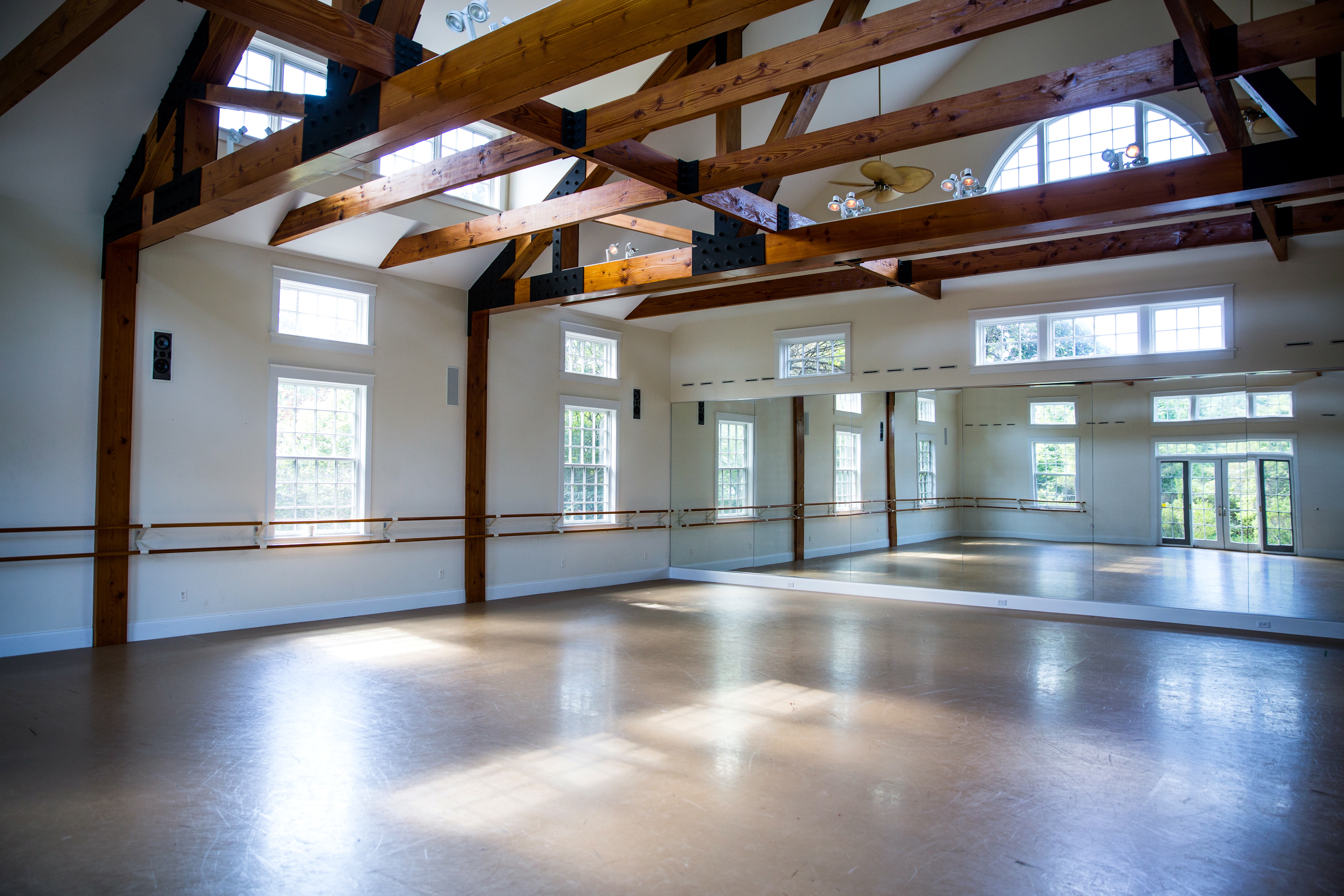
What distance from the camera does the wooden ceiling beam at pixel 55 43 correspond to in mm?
3912

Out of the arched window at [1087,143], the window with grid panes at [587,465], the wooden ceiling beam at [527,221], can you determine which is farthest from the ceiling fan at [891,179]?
the window with grid panes at [587,465]

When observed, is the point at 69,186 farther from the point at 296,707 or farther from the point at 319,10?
the point at 296,707

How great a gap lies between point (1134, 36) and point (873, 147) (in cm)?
549

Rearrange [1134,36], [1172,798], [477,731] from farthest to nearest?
[1134,36] < [477,731] < [1172,798]

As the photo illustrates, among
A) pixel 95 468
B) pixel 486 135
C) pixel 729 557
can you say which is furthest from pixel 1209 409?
pixel 95 468

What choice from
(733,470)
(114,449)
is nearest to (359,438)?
(114,449)

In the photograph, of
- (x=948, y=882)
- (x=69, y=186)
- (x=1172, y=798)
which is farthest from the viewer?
(x=69, y=186)

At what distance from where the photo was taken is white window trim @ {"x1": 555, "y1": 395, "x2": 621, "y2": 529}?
1011cm

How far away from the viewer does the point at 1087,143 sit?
336 inches

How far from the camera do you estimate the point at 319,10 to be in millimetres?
3615

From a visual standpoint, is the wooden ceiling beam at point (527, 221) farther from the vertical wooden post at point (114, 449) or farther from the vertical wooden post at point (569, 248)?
the vertical wooden post at point (114, 449)

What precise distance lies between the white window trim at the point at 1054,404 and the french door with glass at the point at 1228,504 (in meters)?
0.92

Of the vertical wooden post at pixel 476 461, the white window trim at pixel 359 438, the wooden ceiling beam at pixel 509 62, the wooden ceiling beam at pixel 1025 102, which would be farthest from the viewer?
the vertical wooden post at pixel 476 461

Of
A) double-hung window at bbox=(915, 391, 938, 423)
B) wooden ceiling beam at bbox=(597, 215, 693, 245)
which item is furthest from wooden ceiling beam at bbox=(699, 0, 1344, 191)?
double-hung window at bbox=(915, 391, 938, 423)
